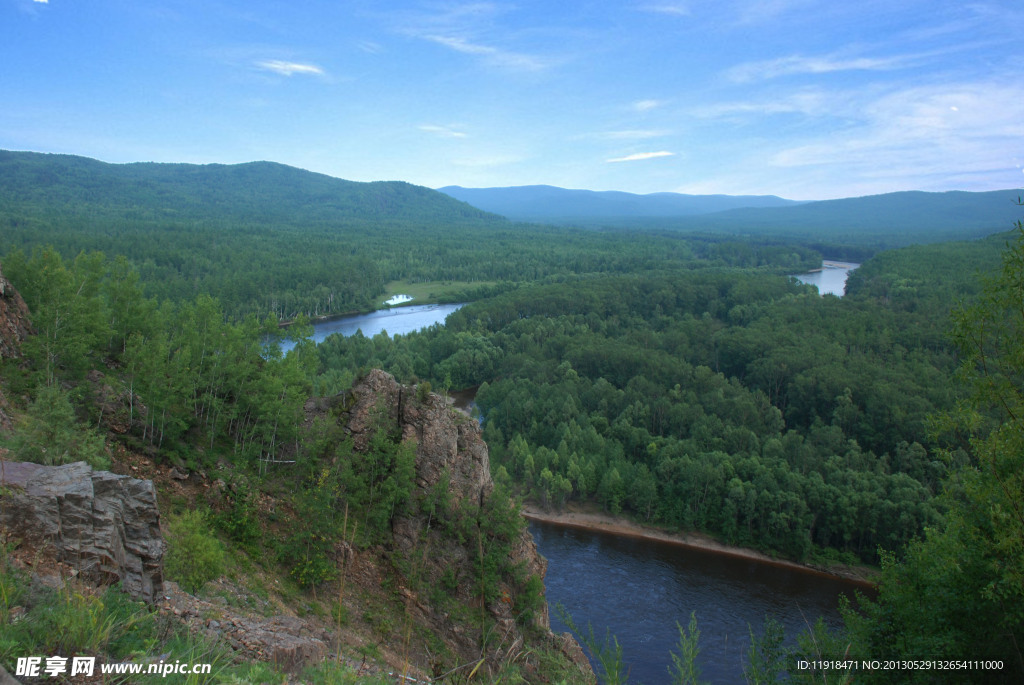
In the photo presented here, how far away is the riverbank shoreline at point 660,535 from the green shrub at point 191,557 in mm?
27694

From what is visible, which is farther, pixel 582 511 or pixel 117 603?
pixel 582 511

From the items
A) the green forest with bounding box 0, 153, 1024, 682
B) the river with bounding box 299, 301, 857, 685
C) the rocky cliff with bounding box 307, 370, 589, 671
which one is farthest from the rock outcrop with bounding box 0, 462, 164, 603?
the river with bounding box 299, 301, 857, 685

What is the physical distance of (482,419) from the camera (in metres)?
55.4

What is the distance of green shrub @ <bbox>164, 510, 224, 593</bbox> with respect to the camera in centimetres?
1103

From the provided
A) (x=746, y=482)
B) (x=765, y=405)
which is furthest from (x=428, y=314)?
(x=746, y=482)

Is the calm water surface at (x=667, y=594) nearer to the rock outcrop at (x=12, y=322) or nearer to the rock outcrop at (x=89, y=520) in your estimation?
the rock outcrop at (x=89, y=520)

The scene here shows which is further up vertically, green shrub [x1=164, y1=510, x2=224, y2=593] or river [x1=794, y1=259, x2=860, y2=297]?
river [x1=794, y1=259, x2=860, y2=297]

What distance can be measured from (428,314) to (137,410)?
289 feet

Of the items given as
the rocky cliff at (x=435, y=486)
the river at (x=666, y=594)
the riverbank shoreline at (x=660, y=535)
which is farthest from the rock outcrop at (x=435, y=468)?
the riverbank shoreline at (x=660, y=535)

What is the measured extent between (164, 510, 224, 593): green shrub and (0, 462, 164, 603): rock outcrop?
2.06m

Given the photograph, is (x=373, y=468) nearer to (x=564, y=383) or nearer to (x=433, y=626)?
(x=433, y=626)

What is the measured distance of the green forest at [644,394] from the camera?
9961 millimetres

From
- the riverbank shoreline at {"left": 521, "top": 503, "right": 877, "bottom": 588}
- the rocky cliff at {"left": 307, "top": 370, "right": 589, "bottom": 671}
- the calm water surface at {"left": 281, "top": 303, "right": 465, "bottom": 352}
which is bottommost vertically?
the riverbank shoreline at {"left": 521, "top": 503, "right": 877, "bottom": 588}

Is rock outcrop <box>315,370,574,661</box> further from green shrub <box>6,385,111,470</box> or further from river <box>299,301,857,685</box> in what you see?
green shrub <box>6,385,111,470</box>
